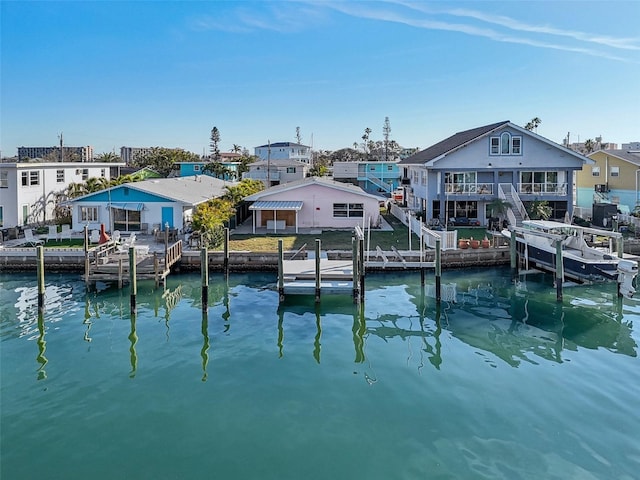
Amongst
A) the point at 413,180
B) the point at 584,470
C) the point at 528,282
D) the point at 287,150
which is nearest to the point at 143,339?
the point at 584,470

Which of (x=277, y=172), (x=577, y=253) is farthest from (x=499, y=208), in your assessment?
(x=277, y=172)

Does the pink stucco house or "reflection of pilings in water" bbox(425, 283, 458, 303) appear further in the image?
the pink stucco house

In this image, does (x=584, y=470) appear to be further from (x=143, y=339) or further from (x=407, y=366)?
(x=143, y=339)

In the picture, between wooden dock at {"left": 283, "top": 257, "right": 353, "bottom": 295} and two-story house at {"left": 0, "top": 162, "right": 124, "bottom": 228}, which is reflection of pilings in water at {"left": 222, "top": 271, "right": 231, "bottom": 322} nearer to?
wooden dock at {"left": 283, "top": 257, "right": 353, "bottom": 295}

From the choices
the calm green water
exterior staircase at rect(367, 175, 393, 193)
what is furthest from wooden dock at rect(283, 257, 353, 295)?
exterior staircase at rect(367, 175, 393, 193)

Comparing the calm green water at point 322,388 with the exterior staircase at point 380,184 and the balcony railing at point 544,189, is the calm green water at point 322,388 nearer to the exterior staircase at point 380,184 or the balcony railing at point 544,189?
the balcony railing at point 544,189

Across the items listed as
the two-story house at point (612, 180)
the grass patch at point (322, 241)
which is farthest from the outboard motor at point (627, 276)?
the two-story house at point (612, 180)
